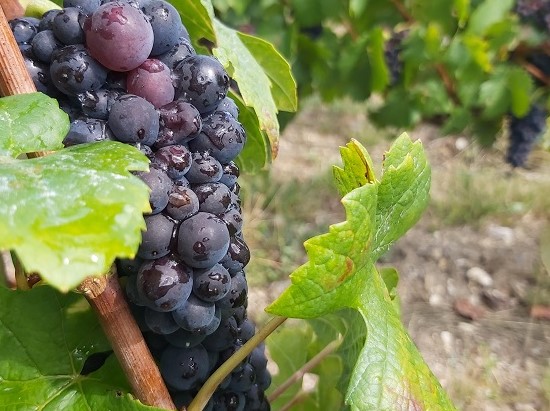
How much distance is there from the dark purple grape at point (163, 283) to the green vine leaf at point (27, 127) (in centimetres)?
12

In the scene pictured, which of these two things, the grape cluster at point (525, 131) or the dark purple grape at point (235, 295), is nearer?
the dark purple grape at point (235, 295)

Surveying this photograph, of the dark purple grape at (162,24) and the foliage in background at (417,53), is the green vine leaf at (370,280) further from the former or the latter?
the foliage in background at (417,53)

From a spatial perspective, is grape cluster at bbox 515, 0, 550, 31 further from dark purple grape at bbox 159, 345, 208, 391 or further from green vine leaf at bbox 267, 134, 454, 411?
dark purple grape at bbox 159, 345, 208, 391

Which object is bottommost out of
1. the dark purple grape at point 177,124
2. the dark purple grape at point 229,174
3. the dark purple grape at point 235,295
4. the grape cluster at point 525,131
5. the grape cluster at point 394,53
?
the grape cluster at point 525,131

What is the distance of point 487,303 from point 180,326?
223 cm

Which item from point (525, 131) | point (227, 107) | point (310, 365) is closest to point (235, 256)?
point (227, 107)

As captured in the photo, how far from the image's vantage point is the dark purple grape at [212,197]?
0.60 meters

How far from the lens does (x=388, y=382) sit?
22.9 inches

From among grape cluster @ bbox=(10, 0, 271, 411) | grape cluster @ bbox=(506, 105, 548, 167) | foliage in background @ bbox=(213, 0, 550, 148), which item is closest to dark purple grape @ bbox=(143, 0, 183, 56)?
grape cluster @ bbox=(10, 0, 271, 411)

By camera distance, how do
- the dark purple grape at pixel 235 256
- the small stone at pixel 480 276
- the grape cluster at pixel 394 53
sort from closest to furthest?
the dark purple grape at pixel 235 256
the grape cluster at pixel 394 53
the small stone at pixel 480 276

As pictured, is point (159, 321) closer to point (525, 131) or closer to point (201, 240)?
point (201, 240)

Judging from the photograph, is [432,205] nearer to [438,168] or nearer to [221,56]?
[438,168]

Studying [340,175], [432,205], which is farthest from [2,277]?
[432,205]

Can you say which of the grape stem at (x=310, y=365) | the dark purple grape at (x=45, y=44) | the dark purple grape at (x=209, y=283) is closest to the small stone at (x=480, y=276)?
the grape stem at (x=310, y=365)
